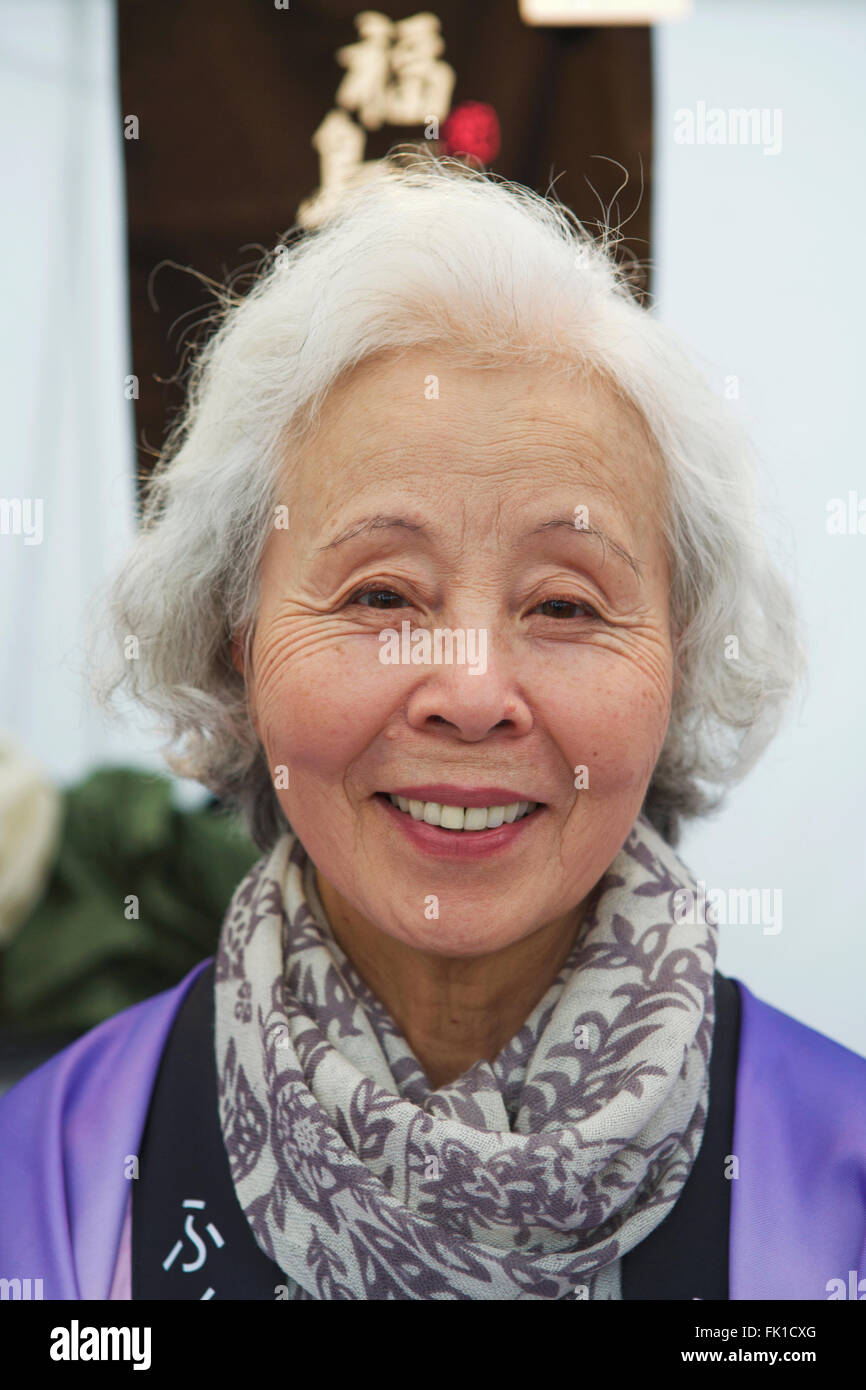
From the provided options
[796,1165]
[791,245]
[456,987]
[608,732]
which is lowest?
[796,1165]

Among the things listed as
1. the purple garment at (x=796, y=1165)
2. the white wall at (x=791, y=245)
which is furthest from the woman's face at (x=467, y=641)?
the white wall at (x=791, y=245)

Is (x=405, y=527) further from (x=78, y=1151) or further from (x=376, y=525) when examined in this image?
(x=78, y=1151)

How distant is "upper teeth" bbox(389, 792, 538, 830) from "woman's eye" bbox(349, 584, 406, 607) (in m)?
0.20

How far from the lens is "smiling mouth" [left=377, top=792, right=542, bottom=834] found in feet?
3.99

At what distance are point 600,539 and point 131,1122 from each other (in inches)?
34.6

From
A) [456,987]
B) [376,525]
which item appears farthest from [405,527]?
[456,987]

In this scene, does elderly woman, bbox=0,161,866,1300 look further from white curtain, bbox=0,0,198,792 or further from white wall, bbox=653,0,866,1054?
white curtain, bbox=0,0,198,792

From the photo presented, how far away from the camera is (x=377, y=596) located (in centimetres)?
123

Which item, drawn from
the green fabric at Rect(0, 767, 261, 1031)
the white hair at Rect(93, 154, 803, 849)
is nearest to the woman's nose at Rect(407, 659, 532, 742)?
the white hair at Rect(93, 154, 803, 849)

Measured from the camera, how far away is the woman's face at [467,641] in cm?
117

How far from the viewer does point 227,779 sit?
1.63 meters

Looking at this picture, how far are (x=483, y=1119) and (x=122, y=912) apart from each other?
1857 millimetres
